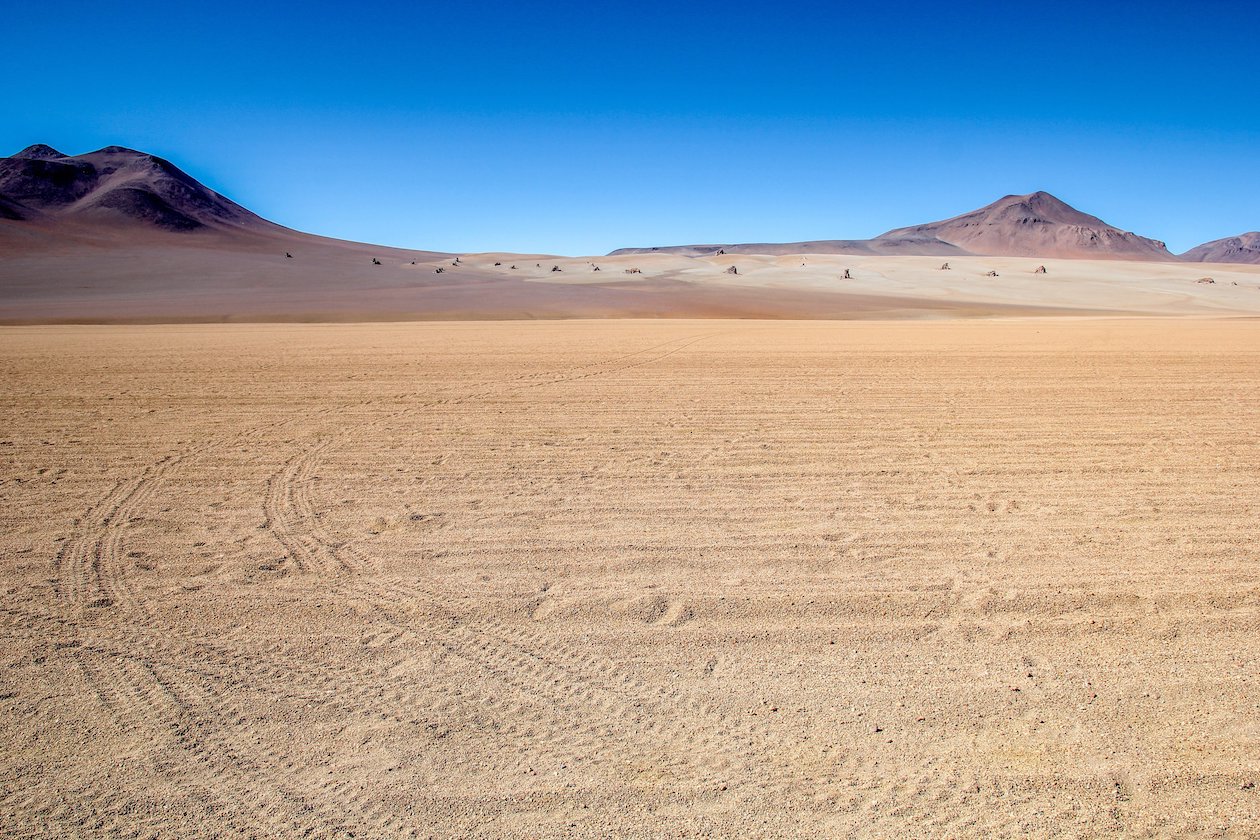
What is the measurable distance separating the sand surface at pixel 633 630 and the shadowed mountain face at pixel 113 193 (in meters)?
138

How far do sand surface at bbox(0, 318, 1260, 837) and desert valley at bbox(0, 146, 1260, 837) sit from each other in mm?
22

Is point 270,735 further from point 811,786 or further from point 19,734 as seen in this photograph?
point 811,786

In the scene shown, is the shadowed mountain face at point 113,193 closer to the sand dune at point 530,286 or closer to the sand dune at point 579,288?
the sand dune at point 530,286

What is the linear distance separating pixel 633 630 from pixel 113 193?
166m

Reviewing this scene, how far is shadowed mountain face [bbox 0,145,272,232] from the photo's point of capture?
5394 inches

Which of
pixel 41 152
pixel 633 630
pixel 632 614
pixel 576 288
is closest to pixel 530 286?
pixel 576 288

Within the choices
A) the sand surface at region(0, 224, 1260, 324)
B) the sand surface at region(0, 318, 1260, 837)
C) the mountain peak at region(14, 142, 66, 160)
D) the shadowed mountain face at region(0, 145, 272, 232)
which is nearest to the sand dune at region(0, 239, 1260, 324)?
the sand surface at region(0, 224, 1260, 324)

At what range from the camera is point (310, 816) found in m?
3.31

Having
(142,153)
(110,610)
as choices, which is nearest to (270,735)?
(110,610)


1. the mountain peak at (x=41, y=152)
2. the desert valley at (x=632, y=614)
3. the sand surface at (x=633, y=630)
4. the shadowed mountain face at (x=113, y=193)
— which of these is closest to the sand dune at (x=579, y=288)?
the shadowed mountain face at (x=113, y=193)

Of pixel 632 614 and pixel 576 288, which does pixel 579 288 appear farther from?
pixel 632 614

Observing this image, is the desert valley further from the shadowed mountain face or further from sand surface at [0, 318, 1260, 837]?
the shadowed mountain face

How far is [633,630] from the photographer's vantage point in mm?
4773

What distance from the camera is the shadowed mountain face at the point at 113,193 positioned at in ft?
449
